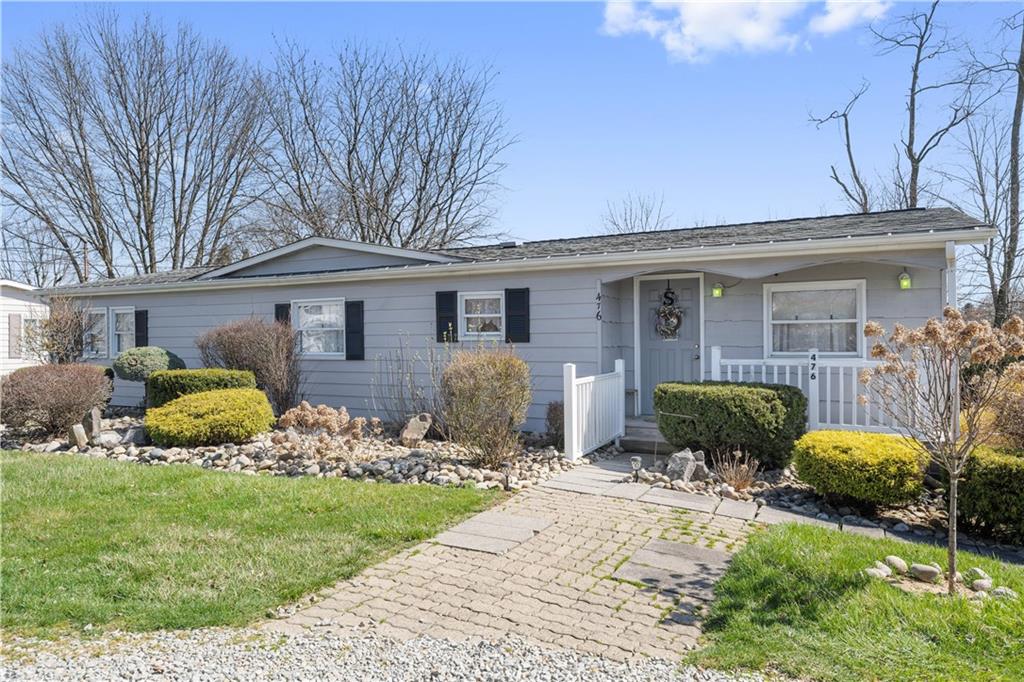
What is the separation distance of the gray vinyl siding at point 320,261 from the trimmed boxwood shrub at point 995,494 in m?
8.03

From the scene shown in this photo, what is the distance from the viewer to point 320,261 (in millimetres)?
11742

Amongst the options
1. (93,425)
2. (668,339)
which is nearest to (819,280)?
(668,339)

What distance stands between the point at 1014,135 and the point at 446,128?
55.9ft

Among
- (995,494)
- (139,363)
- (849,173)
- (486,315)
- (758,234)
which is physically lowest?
(995,494)

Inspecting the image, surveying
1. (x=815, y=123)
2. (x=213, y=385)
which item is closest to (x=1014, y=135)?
(x=815, y=123)

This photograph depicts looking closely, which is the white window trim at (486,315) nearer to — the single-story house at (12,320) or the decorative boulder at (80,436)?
the decorative boulder at (80,436)

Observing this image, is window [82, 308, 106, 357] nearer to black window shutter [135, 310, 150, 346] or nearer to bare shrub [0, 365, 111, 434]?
black window shutter [135, 310, 150, 346]

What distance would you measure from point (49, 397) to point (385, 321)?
4.84 meters

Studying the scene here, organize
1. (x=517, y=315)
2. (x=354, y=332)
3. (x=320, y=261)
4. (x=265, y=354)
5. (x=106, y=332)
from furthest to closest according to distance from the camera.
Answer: (x=106, y=332) → (x=320, y=261) → (x=354, y=332) → (x=265, y=354) → (x=517, y=315)

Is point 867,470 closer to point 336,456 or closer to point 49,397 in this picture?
point 336,456

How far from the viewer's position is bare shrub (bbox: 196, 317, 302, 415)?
10266 mm

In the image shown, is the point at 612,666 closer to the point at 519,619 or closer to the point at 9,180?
the point at 519,619

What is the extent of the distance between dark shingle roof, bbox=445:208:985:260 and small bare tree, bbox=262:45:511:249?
12.6m

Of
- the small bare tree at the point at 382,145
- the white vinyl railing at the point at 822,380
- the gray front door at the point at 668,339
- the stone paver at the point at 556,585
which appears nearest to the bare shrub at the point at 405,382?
the gray front door at the point at 668,339
